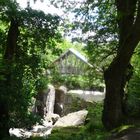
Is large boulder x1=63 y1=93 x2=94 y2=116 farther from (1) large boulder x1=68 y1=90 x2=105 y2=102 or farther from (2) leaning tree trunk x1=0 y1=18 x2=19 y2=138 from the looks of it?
(2) leaning tree trunk x1=0 y1=18 x2=19 y2=138

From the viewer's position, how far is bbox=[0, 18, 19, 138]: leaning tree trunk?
10.1 meters

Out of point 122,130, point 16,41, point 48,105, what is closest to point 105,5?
point 16,41

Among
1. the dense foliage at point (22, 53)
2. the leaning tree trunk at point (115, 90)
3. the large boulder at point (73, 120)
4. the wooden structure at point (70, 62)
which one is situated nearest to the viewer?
the dense foliage at point (22, 53)

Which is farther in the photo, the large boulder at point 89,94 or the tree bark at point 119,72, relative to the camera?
the large boulder at point 89,94

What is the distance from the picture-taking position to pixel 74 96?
34.0m

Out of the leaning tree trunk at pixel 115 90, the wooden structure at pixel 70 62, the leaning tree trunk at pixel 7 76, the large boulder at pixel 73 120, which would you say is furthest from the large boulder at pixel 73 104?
the leaning tree trunk at pixel 7 76

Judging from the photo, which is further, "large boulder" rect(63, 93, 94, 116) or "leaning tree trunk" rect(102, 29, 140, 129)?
"large boulder" rect(63, 93, 94, 116)

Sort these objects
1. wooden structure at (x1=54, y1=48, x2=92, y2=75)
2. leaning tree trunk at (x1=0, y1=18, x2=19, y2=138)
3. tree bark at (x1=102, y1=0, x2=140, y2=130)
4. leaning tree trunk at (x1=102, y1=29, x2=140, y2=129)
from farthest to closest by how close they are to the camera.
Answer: wooden structure at (x1=54, y1=48, x2=92, y2=75), leaning tree trunk at (x1=102, y1=29, x2=140, y2=129), tree bark at (x1=102, y1=0, x2=140, y2=130), leaning tree trunk at (x1=0, y1=18, x2=19, y2=138)

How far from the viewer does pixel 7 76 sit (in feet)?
33.8

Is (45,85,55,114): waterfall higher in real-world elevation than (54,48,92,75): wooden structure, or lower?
lower

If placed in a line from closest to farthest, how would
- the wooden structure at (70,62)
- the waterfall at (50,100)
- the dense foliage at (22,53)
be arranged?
the dense foliage at (22,53)
the waterfall at (50,100)
the wooden structure at (70,62)

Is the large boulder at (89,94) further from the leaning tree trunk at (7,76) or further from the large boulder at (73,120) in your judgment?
the leaning tree trunk at (7,76)

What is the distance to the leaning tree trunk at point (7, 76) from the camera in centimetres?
1014

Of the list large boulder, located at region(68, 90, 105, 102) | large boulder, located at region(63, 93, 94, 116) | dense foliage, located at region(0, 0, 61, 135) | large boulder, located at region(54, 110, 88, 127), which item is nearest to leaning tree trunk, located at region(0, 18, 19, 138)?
dense foliage, located at region(0, 0, 61, 135)
